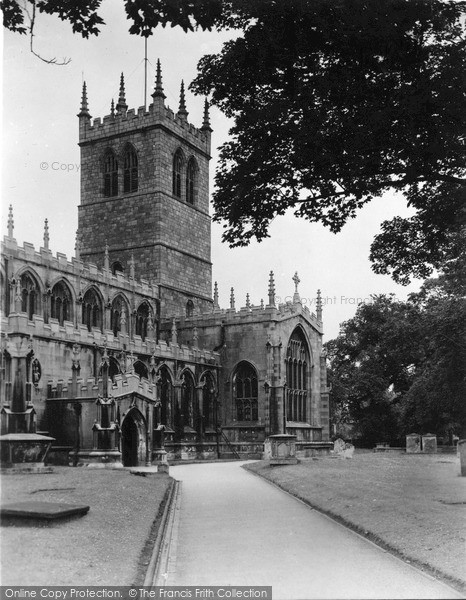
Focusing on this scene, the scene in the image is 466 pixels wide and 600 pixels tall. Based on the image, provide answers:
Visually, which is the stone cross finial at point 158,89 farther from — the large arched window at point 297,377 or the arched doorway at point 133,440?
the arched doorway at point 133,440

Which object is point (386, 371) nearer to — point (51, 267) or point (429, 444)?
point (429, 444)

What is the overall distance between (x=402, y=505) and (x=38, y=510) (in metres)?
8.29

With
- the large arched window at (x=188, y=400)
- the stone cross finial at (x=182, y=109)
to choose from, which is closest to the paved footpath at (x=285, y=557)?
the large arched window at (x=188, y=400)

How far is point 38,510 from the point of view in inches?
346

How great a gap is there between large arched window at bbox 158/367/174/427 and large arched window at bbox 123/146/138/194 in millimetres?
14866

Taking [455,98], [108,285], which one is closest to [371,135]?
[455,98]

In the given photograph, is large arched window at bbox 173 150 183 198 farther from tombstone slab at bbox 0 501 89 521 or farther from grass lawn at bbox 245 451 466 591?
tombstone slab at bbox 0 501 89 521

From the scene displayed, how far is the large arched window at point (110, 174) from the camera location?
49.5 m

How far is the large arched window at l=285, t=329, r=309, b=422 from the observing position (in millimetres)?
45594

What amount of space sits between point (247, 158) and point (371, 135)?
2.47 metres

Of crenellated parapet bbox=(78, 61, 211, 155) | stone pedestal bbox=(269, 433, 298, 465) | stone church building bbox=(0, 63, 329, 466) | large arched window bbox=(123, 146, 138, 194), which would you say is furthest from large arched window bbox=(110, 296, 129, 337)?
stone pedestal bbox=(269, 433, 298, 465)

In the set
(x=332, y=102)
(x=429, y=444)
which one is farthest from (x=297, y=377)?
(x=332, y=102)

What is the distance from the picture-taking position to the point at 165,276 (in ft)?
154

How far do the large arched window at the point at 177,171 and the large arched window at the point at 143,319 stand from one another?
28.5 feet
